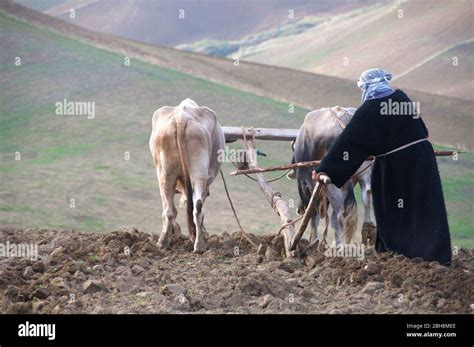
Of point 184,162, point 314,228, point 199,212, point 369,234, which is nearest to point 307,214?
point 199,212

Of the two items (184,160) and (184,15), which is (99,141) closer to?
(184,160)

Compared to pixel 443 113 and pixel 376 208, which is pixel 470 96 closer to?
pixel 443 113

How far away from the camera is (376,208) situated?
37.5 feet

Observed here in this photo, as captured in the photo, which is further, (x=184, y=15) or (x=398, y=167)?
(x=184, y=15)

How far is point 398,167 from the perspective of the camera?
11219 millimetres

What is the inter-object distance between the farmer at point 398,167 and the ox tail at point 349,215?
2.30m

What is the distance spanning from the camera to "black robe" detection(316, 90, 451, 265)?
11016mm

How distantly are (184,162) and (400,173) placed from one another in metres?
2.65

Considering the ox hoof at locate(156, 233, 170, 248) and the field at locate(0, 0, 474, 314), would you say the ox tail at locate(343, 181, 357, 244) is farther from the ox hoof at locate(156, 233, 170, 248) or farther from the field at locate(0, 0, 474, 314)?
the ox hoof at locate(156, 233, 170, 248)

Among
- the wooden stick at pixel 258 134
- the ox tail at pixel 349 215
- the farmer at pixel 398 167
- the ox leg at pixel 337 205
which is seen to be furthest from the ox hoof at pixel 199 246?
the wooden stick at pixel 258 134

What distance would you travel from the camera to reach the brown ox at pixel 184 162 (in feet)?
41.4

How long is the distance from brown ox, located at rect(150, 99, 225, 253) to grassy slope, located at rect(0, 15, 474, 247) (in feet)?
31.7
